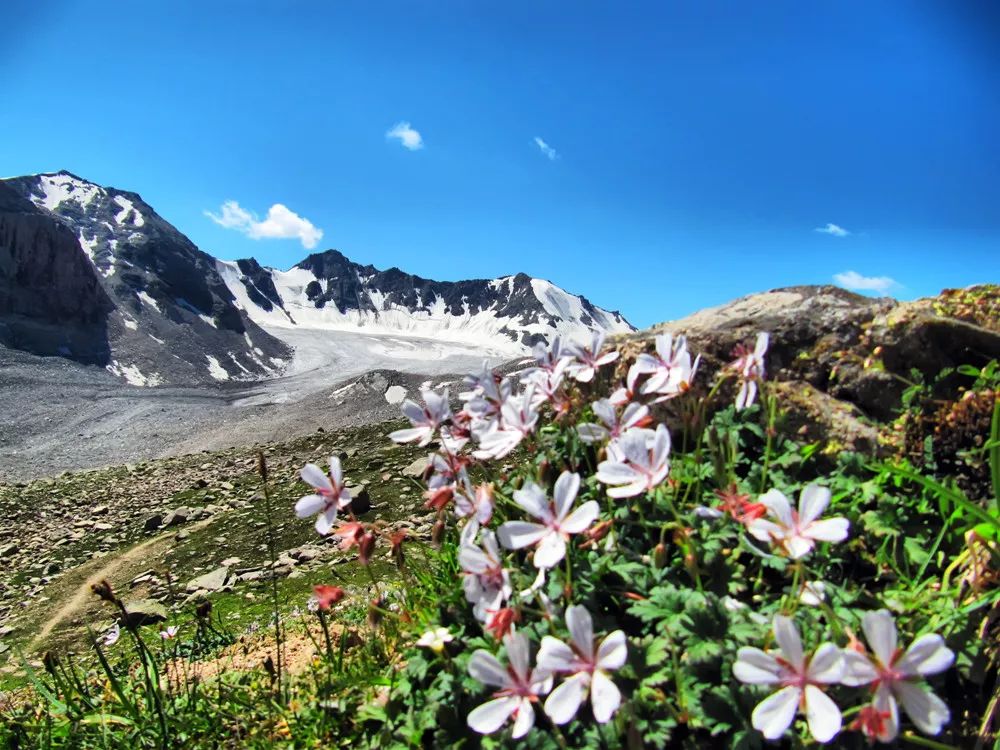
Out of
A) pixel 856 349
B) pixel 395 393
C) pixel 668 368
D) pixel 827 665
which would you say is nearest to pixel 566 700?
pixel 827 665

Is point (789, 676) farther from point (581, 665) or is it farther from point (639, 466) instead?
point (639, 466)

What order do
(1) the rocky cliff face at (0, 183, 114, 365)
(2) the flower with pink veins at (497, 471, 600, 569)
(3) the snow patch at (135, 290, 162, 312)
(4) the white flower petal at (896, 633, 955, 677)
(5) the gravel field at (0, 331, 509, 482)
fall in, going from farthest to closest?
(3) the snow patch at (135, 290, 162, 312)
(1) the rocky cliff face at (0, 183, 114, 365)
(5) the gravel field at (0, 331, 509, 482)
(2) the flower with pink veins at (497, 471, 600, 569)
(4) the white flower petal at (896, 633, 955, 677)

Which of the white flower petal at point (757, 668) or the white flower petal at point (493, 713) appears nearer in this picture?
the white flower petal at point (757, 668)

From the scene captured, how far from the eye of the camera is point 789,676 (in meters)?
1.34

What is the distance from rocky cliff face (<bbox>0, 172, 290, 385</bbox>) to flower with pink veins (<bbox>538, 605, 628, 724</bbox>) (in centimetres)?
6077

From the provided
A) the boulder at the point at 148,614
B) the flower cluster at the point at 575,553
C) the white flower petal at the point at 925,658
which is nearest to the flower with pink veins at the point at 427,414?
the flower cluster at the point at 575,553

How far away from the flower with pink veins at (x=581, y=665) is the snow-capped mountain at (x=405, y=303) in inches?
5459

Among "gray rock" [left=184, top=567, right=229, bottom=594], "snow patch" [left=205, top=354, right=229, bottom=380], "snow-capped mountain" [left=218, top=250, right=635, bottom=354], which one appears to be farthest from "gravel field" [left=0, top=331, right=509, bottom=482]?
"snow-capped mountain" [left=218, top=250, right=635, bottom=354]

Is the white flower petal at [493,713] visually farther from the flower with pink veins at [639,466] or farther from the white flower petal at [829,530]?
the white flower petal at [829,530]

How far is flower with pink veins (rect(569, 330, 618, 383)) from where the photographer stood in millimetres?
2506

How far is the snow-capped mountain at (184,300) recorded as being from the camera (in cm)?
5906

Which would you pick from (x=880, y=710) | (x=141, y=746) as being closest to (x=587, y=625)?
(x=880, y=710)

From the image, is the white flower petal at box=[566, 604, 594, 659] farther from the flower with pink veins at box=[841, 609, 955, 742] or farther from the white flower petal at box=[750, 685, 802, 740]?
the flower with pink veins at box=[841, 609, 955, 742]

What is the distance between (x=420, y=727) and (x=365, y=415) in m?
24.4
